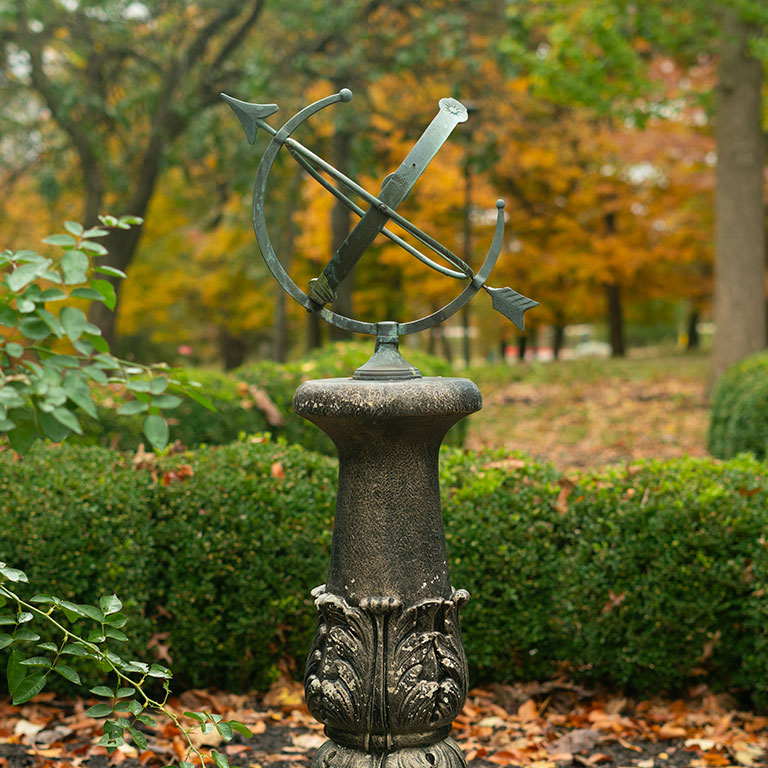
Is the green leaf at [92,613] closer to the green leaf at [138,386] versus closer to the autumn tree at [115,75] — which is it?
the green leaf at [138,386]

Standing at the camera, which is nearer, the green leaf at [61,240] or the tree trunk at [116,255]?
the green leaf at [61,240]

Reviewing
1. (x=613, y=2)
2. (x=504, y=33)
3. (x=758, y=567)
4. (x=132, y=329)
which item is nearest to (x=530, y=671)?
(x=758, y=567)

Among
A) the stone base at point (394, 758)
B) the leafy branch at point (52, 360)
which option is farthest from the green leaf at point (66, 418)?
the stone base at point (394, 758)

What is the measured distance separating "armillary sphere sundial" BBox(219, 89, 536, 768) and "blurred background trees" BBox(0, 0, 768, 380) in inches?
233

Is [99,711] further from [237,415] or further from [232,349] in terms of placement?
[232,349]

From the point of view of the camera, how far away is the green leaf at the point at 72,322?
2.76 m

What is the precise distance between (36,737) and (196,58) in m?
13.0

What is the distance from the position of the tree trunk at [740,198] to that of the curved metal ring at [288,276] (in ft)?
39.0

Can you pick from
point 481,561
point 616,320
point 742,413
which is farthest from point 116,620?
point 616,320

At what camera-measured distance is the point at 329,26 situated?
13.4 metres

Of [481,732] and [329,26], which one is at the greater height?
[329,26]

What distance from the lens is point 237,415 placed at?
7.13 metres

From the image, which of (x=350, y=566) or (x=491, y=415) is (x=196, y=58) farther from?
(x=350, y=566)

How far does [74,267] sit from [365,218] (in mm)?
981
